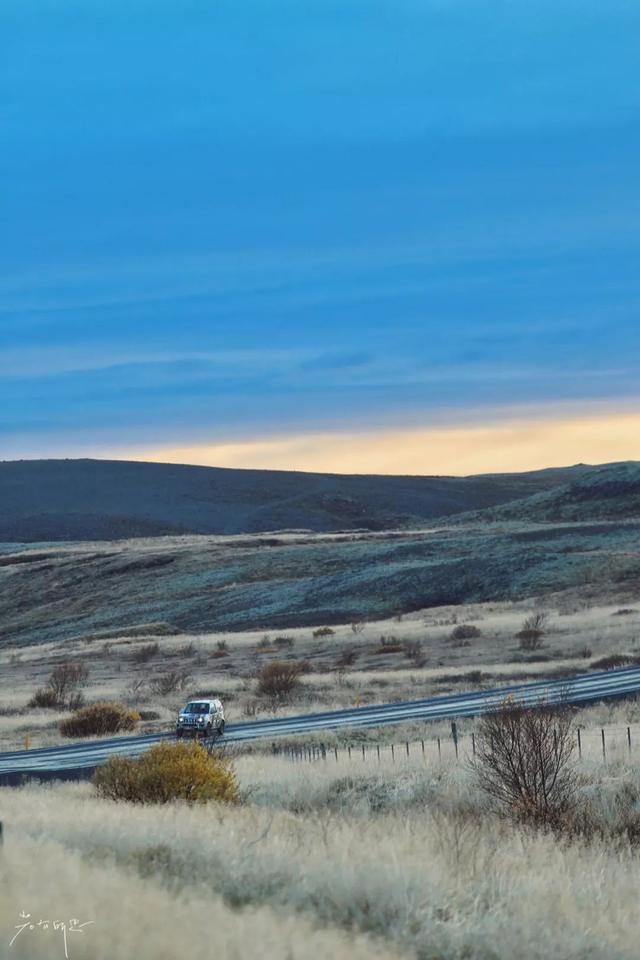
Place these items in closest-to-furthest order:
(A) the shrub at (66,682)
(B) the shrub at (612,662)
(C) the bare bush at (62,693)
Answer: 1. (C) the bare bush at (62,693)
2. (B) the shrub at (612,662)
3. (A) the shrub at (66,682)

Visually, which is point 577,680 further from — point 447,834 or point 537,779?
point 447,834

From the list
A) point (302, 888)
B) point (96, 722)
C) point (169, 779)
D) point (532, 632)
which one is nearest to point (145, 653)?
point (532, 632)

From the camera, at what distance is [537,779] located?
18188mm

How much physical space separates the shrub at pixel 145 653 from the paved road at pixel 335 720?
28279mm

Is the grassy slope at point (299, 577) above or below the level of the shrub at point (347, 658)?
above

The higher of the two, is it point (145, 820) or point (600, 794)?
point (145, 820)

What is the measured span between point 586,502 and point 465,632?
82.3 metres

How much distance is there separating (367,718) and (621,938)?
88.3 ft

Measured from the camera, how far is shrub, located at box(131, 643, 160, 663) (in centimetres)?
6669

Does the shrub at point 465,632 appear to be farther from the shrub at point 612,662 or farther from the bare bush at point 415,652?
the shrub at point 612,662

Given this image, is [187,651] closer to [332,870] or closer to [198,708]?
[198,708]

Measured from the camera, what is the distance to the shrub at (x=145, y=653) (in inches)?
2625

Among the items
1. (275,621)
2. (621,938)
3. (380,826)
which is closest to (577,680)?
(380,826)

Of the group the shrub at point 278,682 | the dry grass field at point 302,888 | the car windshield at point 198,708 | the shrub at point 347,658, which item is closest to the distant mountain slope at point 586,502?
the shrub at point 347,658
